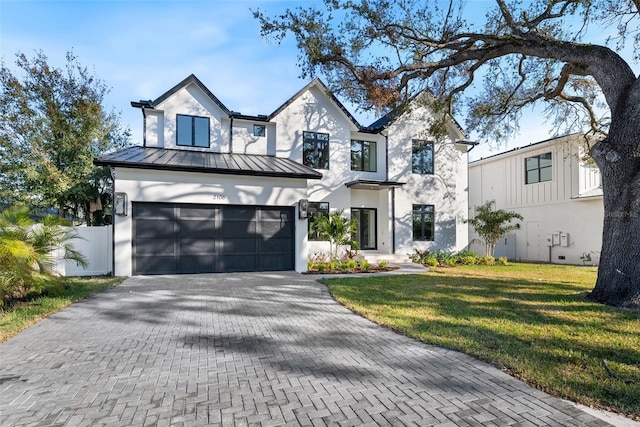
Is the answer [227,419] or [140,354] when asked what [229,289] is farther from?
[227,419]

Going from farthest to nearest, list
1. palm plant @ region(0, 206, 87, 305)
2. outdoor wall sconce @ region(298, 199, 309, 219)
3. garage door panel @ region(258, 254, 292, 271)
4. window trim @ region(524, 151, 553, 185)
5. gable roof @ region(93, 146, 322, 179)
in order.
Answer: window trim @ region(524, 151, 553, 185), outdoor wall sconce @ region(298, 199, 309, 219), garage door panel @ region(258, 254, 292, 271), gable roof @ region(93, 146, 322, 179), palm plant @ region(0, 206, 87, 305)

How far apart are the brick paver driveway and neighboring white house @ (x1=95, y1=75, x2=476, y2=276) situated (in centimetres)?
562

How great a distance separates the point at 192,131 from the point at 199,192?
153 inches

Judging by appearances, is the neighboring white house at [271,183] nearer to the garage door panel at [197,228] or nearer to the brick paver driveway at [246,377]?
the garage door panel at [197,228]

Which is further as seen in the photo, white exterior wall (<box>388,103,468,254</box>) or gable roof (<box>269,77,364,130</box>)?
white exterior wall (<box>388,103,468,254</box>)

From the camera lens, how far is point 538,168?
2009 centimetres

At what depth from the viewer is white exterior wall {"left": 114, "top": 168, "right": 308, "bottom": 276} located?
1151 cm

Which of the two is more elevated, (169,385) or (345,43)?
(345,43)

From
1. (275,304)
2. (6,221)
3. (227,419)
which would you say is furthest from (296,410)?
(6,221)

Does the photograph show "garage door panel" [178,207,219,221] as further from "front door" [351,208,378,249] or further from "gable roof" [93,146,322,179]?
"front door" [351,208,378,249]

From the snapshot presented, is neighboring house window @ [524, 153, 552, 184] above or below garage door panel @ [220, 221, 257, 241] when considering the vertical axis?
above

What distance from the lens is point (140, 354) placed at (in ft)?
15.3

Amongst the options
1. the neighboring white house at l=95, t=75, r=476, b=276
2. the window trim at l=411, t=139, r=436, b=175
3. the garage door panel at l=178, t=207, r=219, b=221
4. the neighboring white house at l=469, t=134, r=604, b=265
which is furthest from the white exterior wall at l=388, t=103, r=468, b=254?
the garage door panel at l=178, t=207, r=219, b=221

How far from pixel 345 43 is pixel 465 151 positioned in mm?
11353
